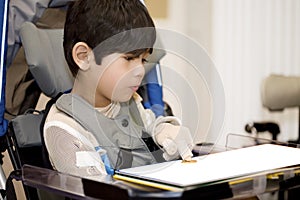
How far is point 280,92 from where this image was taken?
1995 millimetres

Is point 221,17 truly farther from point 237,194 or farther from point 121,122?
point 237,194

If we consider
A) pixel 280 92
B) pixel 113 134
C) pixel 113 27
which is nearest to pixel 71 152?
pixel 113 134

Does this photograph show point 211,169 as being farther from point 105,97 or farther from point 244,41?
point 244,41

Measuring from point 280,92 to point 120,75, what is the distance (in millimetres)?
1096

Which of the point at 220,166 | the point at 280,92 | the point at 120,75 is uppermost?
the point at 120,75

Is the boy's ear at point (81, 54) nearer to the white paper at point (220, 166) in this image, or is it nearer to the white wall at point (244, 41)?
the white paper at point (220, 166)

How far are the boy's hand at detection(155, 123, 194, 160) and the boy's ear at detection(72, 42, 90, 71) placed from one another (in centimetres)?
18

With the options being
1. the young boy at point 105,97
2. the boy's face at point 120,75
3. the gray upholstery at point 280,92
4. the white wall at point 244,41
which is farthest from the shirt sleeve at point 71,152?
the gray upholstery at point 280,92

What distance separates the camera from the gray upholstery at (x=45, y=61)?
3.86 feet

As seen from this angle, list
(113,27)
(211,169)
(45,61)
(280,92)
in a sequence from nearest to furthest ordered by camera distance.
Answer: (211,169)
(113,27)
(45,61)
(280,92)

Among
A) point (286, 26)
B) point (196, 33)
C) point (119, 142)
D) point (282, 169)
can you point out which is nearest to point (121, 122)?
point (119, 142)

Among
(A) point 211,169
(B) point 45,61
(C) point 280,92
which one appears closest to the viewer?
(A) point 211,169

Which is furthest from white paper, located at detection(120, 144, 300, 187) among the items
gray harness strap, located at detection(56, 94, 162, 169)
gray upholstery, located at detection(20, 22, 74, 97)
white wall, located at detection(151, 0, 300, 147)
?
white wall, located at detection(151, 0, 300, 147)

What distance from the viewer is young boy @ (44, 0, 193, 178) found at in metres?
0.99
